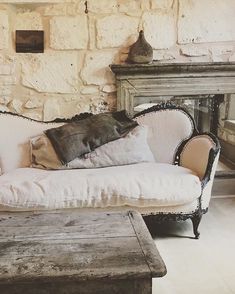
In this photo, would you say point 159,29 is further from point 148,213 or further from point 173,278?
point 173,278

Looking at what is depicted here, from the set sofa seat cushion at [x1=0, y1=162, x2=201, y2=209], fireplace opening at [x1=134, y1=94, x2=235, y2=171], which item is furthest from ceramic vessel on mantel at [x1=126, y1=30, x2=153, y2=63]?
sofa seat cushion at [x1=0, y1=162, x2=201, y2=209]

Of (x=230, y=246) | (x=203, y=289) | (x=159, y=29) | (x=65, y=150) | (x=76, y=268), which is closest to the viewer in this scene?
(x=76, y=268)

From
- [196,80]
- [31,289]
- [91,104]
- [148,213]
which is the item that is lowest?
[148,213]

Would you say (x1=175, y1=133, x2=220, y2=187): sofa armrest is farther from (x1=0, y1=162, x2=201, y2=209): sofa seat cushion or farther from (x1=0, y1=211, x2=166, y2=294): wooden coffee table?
(x1=0, y1=211, x2=166, y2=294): wooden coffee table

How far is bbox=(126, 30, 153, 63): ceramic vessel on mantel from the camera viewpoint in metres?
3.46

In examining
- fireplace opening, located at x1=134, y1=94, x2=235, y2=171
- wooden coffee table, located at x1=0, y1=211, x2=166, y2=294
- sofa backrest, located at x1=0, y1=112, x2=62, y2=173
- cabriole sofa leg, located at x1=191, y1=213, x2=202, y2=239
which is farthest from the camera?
fireplace opening, located at x1=134, y1=94, x2=235, y2=171

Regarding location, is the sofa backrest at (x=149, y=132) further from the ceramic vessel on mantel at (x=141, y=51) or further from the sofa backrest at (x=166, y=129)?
the ceramic vessel on mantel at (x=141, y=51)

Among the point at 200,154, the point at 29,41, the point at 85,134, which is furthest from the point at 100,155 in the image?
the point at 29,41

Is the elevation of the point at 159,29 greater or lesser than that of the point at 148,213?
greater

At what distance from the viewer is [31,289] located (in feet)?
4.80

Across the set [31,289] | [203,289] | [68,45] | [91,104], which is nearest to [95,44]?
[68,45]

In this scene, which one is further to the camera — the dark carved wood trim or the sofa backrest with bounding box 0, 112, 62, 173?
the dark carved wood trim

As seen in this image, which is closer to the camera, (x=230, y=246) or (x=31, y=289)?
(x=31, y=289)

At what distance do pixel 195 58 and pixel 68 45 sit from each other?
3.74 feet
